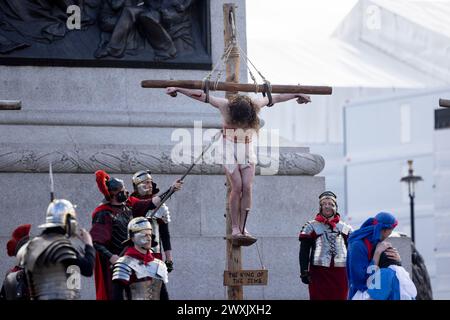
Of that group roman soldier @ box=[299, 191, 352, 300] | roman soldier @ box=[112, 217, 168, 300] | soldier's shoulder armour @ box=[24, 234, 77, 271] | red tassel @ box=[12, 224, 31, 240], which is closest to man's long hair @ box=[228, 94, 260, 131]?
roman soldier @ box=[299, 191, 352, 300]

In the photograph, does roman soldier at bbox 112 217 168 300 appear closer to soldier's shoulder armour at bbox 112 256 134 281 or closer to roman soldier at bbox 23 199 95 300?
soldier's shoulder armour at bbox 112 256 134 281

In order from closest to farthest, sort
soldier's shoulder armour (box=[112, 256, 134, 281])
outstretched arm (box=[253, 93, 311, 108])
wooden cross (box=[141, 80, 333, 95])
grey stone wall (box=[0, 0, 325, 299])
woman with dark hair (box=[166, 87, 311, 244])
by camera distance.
Answer: soldier's shoulder armour (box=[112, 256, 134, 281])
wooden cross (box=[141, 80, 333, 95])
woman with dark hair (box=[166, 87, 311, 244])
outstretched arm (box=[253, 93, 311, 108])
grey stone wall (box=[0, 0, 325, 299])

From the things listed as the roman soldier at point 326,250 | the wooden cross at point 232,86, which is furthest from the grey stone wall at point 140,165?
the wooden cross at point 232,86

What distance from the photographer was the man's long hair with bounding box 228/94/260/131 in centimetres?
2225

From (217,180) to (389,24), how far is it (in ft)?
101

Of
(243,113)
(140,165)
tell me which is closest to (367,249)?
(243,113)

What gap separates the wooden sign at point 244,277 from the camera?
72.2 feet

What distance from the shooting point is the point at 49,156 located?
83.9 feet

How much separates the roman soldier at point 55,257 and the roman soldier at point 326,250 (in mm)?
4678

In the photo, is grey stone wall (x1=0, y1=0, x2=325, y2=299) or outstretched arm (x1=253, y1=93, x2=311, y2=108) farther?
grey stone wall (x1=0, y1=0, x2=325, y2=299)

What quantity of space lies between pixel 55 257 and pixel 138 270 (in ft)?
6.24

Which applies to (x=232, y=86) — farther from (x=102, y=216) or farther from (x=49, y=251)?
(x=49, y=251)

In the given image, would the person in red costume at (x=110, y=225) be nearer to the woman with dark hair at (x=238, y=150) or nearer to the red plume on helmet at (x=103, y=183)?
the red plume on helmet at (x=103, y=183)

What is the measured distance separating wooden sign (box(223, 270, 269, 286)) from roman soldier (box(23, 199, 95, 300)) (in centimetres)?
307
